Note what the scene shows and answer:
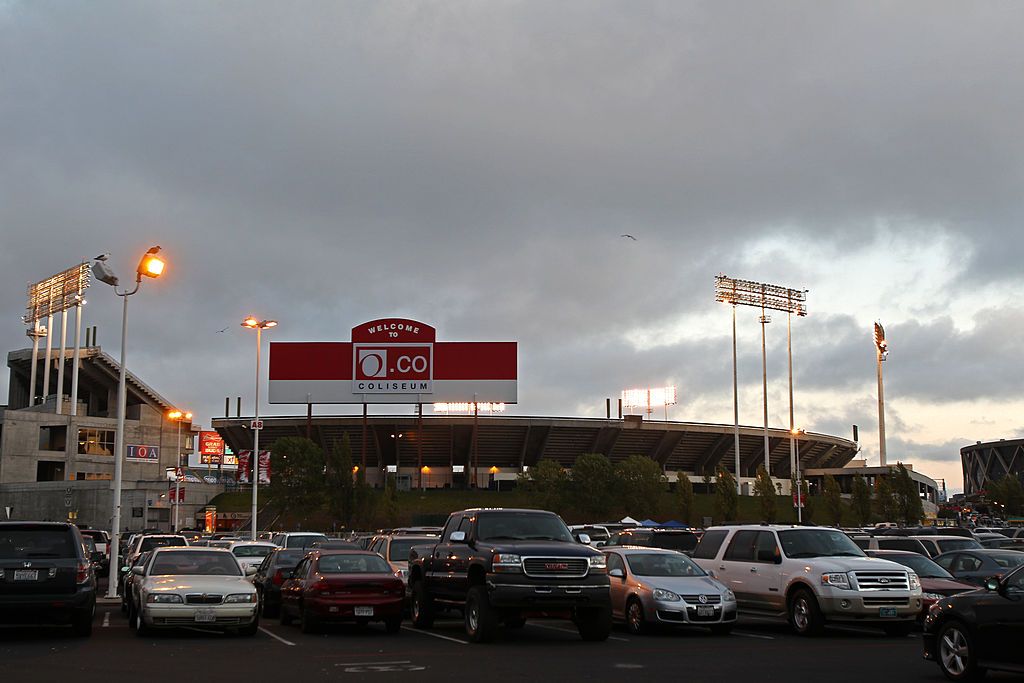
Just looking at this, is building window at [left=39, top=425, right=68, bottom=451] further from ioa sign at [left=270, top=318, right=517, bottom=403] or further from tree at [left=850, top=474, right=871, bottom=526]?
tree at [left=850, top=474, right=871, bottom=526]

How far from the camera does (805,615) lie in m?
18.2

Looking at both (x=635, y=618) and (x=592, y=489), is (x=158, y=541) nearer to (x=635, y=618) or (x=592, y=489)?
(x=635, y=618)

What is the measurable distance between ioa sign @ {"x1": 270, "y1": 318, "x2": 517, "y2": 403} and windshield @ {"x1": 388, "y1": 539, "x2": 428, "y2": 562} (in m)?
50.5

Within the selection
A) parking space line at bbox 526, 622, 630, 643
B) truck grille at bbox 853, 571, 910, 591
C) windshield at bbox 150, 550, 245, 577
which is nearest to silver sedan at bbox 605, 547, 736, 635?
parking space line at bbox 526, 622, 630, 643

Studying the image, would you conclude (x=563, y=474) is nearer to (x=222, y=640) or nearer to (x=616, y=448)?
(x=616, y=448)

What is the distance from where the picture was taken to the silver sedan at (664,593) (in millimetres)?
18094

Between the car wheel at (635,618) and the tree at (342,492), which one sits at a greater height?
the tree at (342,492)

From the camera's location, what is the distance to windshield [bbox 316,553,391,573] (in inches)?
741

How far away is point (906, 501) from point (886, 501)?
4.04ft

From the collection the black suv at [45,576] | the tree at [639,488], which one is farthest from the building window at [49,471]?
the black suv at [45,576]

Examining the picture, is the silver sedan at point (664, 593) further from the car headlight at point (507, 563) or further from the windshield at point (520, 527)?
the car headlight at point (507, 563)

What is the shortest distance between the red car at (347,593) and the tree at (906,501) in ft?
181

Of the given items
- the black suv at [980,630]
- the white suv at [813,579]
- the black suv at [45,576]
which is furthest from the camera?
the white suv at [813,579]

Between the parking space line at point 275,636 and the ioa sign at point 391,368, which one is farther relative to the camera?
the ioa sign at point 391,368
